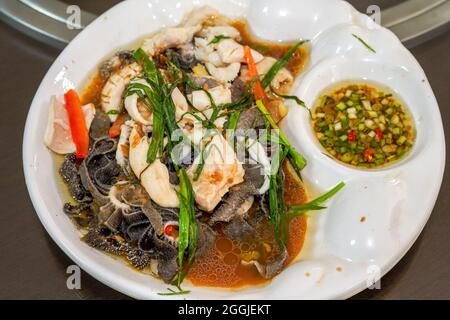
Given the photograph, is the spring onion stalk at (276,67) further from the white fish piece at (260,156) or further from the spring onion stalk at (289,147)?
the white fish piece at (260,156)

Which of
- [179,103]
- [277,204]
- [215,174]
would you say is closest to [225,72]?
[179,103]

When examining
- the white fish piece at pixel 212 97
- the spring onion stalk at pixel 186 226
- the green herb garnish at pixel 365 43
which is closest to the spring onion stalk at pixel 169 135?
the spring onion stalk at pixel 186 226

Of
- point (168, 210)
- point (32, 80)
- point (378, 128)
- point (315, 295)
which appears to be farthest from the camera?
point (32, 80)

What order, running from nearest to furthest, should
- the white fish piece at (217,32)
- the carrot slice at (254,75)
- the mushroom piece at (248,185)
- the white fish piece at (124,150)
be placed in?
the mushroom piece at (248,185)
the white fish piece at (124,150)
the carrot slice at (254,75)
the white fish piece at (217,32)

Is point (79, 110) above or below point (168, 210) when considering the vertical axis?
above

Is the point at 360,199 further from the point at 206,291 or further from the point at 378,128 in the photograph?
the point at 206,291

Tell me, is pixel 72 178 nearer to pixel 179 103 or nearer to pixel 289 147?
pixel 179 103
